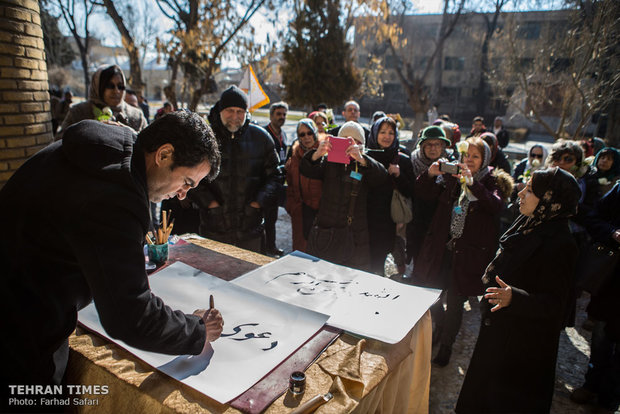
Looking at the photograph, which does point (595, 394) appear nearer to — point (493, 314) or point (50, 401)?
point (493, 314)

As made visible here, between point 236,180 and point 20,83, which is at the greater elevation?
point 20,83

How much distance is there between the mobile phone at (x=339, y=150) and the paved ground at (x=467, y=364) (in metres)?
1.73

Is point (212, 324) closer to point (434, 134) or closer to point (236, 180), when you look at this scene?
point (236, 180)

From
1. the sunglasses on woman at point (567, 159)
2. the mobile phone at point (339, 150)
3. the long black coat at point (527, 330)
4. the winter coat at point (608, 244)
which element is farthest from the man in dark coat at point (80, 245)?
the sunglasses on woman at point (567, 159)

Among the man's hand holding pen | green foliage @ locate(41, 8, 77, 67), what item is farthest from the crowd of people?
green foliage @ locate(41, 8, 77, 67)

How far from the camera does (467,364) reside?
3.00 m

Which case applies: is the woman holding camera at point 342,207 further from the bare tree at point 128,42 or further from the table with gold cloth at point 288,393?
the bare tree at point 128,42

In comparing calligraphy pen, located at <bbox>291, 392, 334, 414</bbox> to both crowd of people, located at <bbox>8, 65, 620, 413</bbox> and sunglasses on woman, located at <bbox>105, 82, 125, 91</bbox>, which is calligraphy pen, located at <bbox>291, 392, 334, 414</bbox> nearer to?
crowd of people, located at <bbox>8, 65, 620, 413</bbox>

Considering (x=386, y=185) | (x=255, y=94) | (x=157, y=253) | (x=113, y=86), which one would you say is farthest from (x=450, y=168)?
(x=255, y=94)

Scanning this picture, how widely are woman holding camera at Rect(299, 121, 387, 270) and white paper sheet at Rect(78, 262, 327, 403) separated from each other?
1.55 meters

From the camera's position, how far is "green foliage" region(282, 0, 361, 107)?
37.3 ft

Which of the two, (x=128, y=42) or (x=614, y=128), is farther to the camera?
(x=614, y=128)

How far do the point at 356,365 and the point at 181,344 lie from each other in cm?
57

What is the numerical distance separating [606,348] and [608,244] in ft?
2.44
